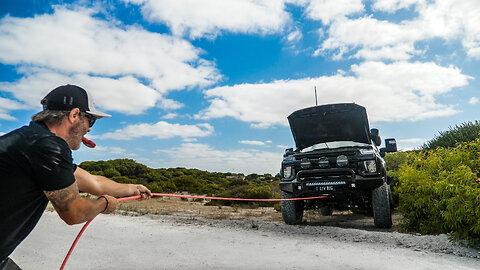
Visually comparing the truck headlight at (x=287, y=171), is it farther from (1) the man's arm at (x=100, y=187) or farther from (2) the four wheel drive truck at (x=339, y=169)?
(1) the man's arm at (x=100, y=187)

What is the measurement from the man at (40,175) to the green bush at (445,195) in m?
4.85

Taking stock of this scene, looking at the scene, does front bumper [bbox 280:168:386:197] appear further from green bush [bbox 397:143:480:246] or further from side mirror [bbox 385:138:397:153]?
side mirror [bbox 385:138:397:153]

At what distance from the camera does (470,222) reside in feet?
15.5

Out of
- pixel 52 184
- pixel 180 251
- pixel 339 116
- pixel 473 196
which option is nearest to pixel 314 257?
pixel 180 251

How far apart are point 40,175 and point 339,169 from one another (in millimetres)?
5542

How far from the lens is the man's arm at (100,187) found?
2.96 metres

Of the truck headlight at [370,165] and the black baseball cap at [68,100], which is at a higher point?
the black baseball cap at [68,100]

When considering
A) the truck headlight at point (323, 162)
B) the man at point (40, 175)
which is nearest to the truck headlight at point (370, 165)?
the truck headlight at point (323, 162)

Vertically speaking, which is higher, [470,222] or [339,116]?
[339,116]

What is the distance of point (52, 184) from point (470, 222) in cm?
535

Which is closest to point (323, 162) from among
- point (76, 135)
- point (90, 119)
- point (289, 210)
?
point (289, 210)

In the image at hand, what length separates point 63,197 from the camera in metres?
2.08

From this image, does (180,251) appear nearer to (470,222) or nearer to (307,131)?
(470,222)

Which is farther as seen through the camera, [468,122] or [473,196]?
[468,122]
